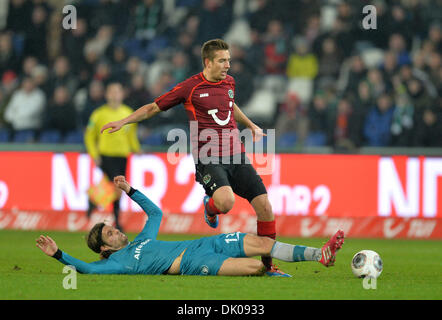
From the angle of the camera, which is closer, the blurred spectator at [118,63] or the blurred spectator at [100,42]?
the blurred spectator at [118,63]

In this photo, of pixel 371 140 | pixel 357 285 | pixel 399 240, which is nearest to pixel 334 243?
pixel 357 285

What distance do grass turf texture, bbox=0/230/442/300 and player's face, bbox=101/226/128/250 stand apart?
1.06 feet

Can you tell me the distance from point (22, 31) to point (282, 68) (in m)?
5.75

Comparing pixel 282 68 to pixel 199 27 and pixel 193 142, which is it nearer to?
pixel 199 27

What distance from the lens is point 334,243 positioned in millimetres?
7141

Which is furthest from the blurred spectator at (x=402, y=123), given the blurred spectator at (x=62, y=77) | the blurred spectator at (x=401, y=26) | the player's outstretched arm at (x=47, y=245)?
the player's outstretched arm at (x=47, y=245)

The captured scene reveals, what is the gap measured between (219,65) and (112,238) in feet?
6.92

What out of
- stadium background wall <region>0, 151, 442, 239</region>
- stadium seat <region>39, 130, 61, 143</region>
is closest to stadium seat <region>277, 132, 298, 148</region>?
stadium background wall <region>0, 151, 442, 239</region>

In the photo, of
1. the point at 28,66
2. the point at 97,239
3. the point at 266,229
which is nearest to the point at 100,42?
the point at 28,66

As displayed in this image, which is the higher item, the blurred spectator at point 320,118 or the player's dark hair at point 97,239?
the blurred spectator at point 320,118

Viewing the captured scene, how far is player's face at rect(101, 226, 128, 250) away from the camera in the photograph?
7.95 meters

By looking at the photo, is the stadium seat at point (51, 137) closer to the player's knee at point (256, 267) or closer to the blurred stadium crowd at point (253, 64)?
the blurred stadium crowd at point (253, 64)

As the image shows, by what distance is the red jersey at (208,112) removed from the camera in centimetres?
857

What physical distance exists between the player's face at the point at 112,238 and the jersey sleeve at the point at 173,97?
1427mm
